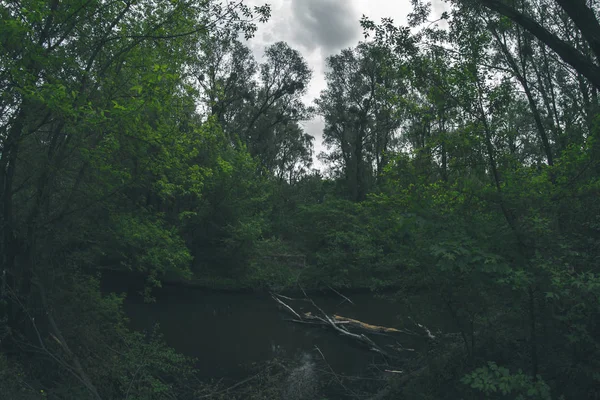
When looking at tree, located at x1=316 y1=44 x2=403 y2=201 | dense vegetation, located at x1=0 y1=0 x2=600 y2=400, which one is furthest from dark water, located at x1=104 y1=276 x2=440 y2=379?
tree, located at x1=316 y1=44 x2=403 y2=201

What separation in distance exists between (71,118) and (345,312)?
13.6m

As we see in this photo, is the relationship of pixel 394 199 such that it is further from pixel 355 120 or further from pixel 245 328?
pixel 355 120

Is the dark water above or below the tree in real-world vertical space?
below

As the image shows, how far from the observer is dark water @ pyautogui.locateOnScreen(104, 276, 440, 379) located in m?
10.4

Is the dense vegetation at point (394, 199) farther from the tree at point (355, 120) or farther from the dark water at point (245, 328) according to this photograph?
the tree at point (355, 120)

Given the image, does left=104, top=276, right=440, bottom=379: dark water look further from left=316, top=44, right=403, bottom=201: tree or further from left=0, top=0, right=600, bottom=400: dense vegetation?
left=316, top=44, right=403, bottom=201: tree

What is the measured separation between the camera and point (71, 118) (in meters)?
6.05

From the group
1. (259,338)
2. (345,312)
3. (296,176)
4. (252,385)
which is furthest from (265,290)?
(296,176)

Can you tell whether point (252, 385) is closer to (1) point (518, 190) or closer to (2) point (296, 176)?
(1) point (518, 190)

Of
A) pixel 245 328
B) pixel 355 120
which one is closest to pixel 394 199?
pixel 245 328

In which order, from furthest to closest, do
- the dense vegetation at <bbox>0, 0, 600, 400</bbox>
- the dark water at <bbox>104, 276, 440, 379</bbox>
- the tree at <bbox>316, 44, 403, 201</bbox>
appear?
the tree at <bbox>316, 44, 403, 201</bbox>
the dark water at <bbox>104, 276, 440, 379</bbox>
the dense vegetation at <bbox>0, 0, 600, 400</bbox>

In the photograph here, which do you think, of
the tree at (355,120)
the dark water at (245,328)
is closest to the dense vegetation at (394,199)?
the dark water at (245,328)

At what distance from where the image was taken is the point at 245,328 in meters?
14.4

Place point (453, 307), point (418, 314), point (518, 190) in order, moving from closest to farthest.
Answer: point (518, 190)
point (453, 307)
point (418, 314)
